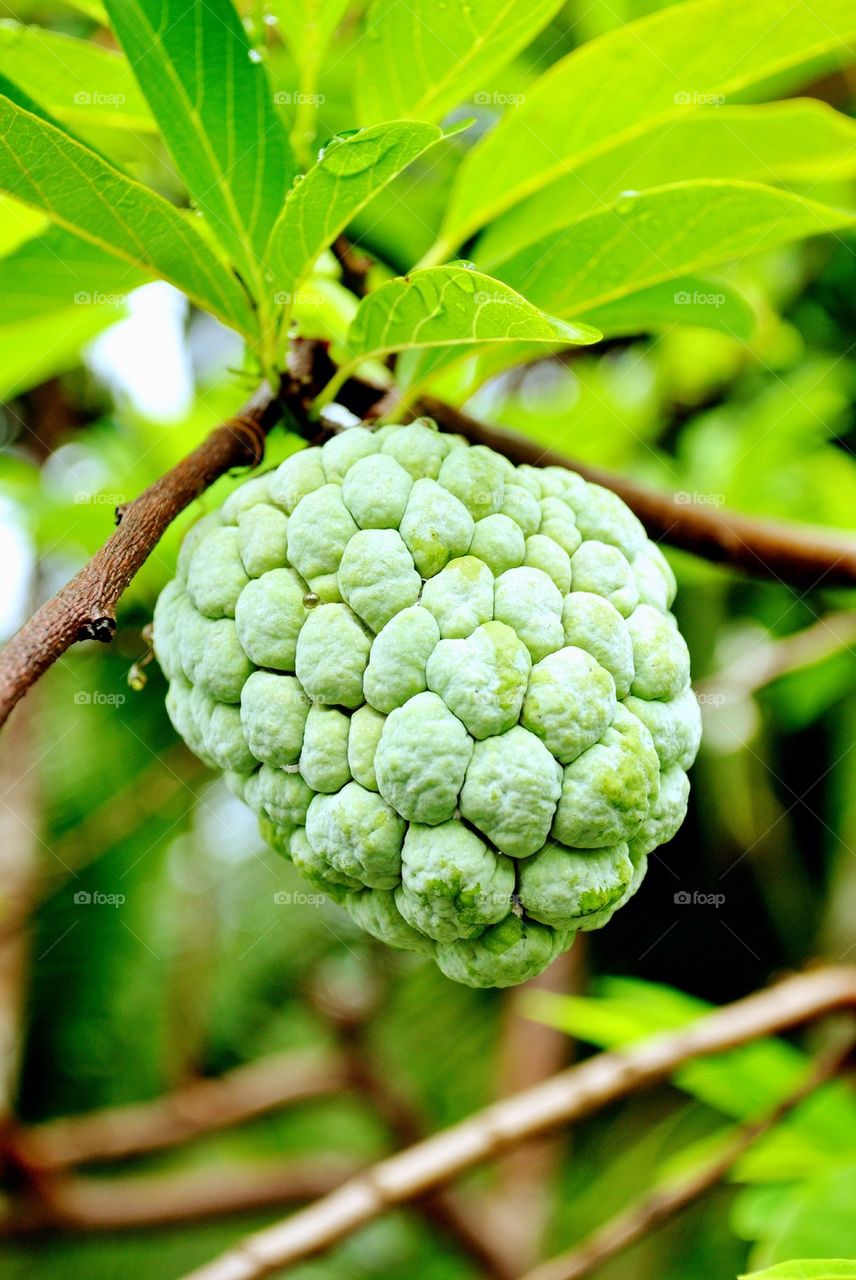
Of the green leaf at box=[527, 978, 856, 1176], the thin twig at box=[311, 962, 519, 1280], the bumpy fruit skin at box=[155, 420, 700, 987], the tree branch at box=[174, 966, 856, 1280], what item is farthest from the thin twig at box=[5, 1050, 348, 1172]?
the bumpy fruit skin at box=[155, 420, 700, 987]

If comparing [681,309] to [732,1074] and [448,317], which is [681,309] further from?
[732,1074]

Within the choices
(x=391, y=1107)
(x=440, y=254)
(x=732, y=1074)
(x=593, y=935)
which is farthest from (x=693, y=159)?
(x=391, y=1107)

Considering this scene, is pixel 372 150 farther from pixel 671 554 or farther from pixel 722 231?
pixel 671 554

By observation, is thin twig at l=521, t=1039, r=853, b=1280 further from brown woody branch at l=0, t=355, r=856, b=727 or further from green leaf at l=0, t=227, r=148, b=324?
green leaf at l=0, t=227, r=148, b=324

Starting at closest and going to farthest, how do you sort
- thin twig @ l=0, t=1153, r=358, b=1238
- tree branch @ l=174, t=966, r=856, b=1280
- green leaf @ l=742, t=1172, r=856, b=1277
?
1. green leaf @ l=742, t=1172, r=856, b=1277
2. tree branch @ l=174, t=966, r=856, b=1280
3. thin twig @ l=0, t=1153, r=358, b=1238

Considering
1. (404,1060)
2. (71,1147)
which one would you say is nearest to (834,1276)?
(71,1147)

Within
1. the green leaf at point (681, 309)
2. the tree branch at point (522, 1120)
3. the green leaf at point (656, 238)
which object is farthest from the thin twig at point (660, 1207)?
the green leaf at point (656, 238)
